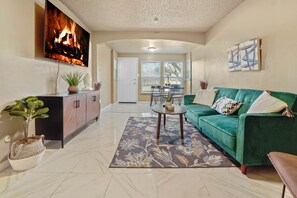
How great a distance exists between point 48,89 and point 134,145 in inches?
64.9

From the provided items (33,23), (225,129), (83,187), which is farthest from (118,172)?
(33,23)

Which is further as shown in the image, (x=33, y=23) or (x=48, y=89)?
(x=48, y=89)

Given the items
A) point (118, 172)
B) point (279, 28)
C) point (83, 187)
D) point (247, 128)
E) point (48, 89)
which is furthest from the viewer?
point (48, 89)

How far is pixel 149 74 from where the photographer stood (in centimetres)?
874

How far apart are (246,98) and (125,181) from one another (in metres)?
2.20

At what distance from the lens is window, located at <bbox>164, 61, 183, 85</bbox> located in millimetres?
8688

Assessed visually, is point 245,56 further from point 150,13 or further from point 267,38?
point 150,13

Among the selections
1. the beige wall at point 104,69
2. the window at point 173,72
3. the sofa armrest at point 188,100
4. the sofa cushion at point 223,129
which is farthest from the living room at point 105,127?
the window at point 173,72

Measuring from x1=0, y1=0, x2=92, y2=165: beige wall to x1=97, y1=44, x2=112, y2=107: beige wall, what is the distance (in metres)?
2.61

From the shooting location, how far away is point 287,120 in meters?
1.93

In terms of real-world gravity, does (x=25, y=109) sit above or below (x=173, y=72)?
below

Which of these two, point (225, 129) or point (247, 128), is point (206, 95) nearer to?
point (225, 129)

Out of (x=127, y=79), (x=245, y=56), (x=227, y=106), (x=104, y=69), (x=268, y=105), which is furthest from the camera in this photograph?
(x=127, y=79)

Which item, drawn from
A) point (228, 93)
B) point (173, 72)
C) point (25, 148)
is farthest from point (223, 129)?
point (173, 72)
